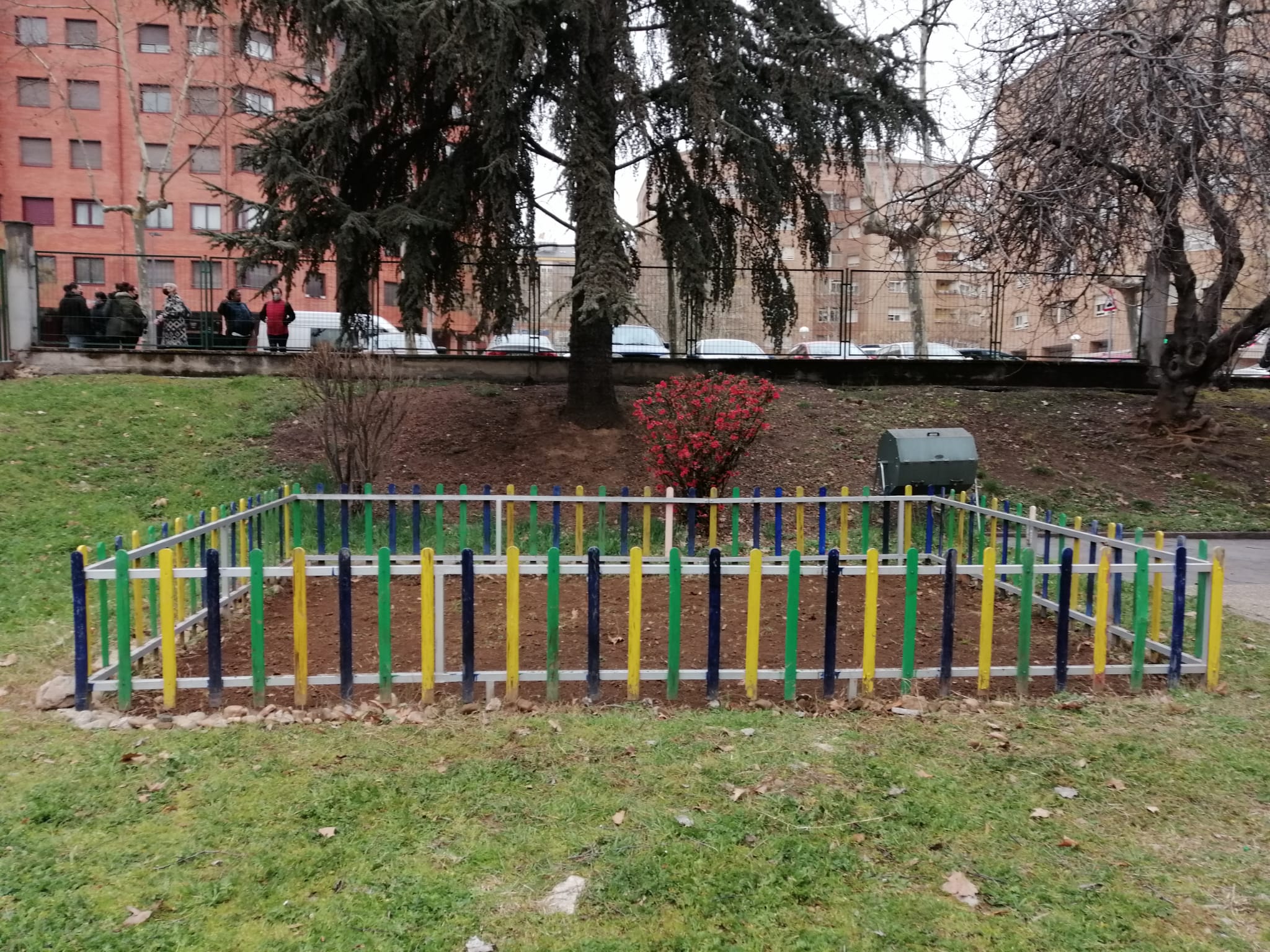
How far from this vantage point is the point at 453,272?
1445 centimetres

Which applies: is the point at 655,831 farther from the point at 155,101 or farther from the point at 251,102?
the point at 155,101

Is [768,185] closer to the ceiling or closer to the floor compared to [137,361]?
closer to the ceiling

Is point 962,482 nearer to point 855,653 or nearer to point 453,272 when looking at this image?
point 855,653

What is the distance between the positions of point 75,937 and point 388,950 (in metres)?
1.03

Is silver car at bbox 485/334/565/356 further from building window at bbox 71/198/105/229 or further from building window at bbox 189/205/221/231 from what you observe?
building window at bbox 71/198/105/229

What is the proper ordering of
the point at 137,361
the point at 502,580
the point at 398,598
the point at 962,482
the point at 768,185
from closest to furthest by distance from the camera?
the point at 398,598, the point at 502,580, the point at 962,482, the point at 768,185, the point at 137,361

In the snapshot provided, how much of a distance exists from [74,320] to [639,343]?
33.9 ft

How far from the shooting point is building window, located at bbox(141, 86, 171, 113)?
1729 inches

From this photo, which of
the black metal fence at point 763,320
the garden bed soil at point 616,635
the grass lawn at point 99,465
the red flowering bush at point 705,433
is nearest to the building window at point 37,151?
the black metal fence at point 763,320

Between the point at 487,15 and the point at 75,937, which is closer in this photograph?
the point at 75,937

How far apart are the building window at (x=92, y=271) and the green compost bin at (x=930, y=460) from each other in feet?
113

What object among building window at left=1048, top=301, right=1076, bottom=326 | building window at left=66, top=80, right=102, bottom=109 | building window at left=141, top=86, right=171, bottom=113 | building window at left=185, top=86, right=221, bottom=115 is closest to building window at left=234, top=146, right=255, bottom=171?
building window at left=1048, top=301, right=1076, bottom=326

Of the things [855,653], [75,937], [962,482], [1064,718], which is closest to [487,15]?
[962,482]

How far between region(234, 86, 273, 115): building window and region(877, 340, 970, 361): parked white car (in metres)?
12.2
